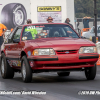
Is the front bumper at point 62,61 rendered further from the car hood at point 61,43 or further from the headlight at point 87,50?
the car hood at point 61,43

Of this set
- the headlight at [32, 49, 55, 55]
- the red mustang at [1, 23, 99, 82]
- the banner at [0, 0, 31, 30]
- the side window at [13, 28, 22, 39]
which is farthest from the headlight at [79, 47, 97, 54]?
the banner at [0, 0, 31, 30]

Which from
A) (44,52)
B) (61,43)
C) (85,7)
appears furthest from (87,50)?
(85,7)

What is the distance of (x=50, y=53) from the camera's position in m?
9.28

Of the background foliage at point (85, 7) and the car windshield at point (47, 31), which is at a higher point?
the car windshield at point (47, 31)

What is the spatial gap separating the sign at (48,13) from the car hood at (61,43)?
14.2 m

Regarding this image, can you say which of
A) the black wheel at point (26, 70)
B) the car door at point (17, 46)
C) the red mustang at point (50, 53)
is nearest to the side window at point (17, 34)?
the car door at point (17, 46)

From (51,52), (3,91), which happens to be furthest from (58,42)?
(3,91)

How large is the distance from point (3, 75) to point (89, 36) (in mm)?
21143

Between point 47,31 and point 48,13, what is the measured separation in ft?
45.2

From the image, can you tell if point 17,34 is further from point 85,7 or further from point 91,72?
point 85,7

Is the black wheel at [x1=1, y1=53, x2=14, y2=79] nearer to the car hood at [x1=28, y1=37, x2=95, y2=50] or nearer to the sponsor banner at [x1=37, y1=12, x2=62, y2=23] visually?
the car hood at [x1=28, y1=37, x2=95, y2=50]

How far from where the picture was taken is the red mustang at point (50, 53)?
927 cm

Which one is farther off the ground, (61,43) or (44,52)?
(61,43)

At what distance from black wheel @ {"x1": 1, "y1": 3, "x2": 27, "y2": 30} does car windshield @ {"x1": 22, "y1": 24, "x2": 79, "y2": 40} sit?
12602 mm
